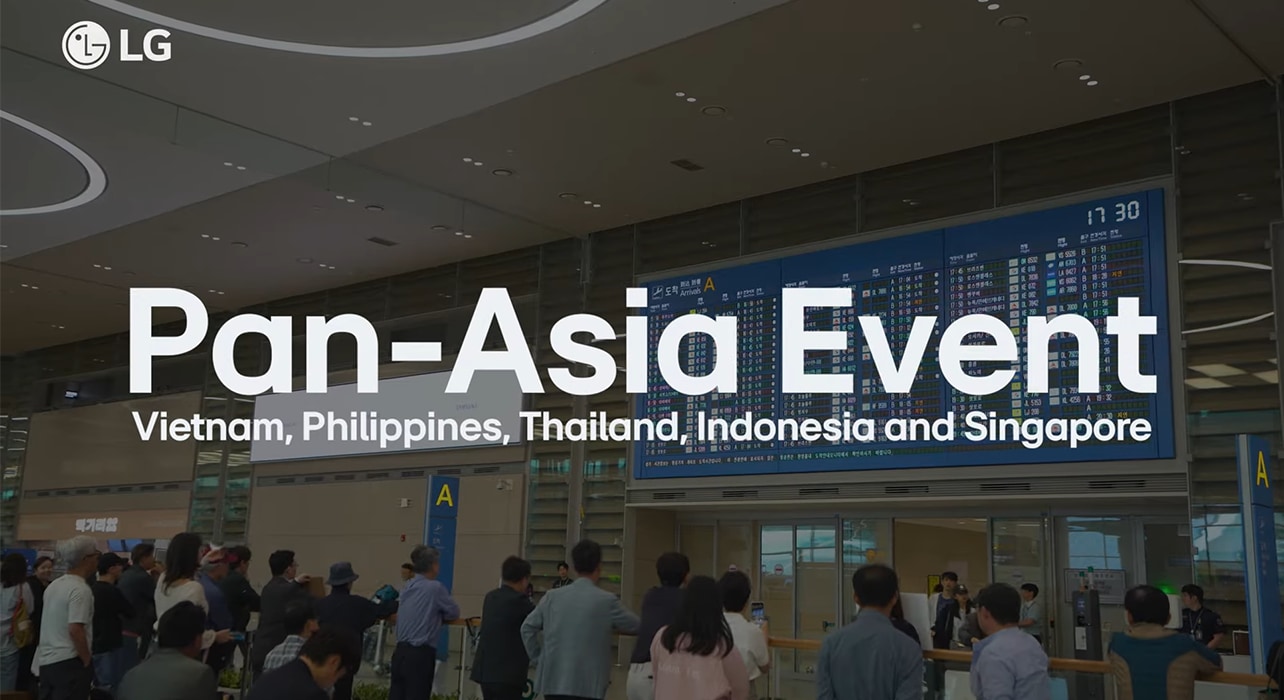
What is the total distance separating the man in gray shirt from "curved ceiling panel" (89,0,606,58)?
4726 mm

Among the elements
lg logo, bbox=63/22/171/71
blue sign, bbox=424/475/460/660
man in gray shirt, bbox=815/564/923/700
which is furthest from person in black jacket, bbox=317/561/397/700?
lg logo, bbox=63/22/171/71

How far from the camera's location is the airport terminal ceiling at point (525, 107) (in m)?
7.76

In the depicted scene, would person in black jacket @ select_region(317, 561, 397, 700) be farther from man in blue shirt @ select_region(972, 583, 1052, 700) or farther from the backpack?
man in blue shirt @ select_region(972, 583, 1052, 700)

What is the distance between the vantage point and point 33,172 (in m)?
9.96

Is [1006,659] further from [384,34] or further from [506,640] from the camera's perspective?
[384,34]

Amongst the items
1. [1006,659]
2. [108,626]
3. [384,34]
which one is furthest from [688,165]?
[1006,659]

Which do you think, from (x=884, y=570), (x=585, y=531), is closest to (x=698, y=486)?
(x=585, y=531)

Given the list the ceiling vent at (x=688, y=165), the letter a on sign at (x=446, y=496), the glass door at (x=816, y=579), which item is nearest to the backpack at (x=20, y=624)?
the letter a on sign at (x=446, y=496)

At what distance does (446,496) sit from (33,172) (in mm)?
4662

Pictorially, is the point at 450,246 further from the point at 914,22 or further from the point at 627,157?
the point at 914,22

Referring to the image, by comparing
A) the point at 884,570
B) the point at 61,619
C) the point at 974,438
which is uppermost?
the point at 974,438

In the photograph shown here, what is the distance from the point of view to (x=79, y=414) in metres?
18.6

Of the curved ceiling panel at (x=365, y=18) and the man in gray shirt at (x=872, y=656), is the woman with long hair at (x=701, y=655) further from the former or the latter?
the curved ceiling panel at (x=365, y=18)

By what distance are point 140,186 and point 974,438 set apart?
794 centimetres
